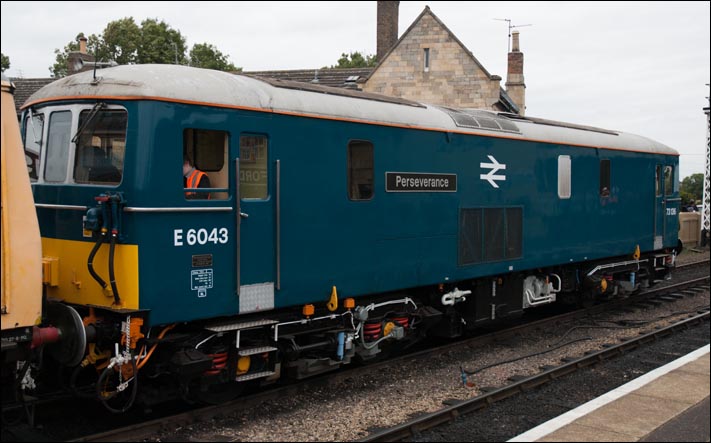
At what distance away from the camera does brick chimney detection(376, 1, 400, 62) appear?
114 feet

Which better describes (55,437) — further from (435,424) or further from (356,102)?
(356,102)

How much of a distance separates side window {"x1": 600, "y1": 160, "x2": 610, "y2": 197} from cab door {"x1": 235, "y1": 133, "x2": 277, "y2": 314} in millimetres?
8430

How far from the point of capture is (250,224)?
742 cm

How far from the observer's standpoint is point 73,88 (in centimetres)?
711

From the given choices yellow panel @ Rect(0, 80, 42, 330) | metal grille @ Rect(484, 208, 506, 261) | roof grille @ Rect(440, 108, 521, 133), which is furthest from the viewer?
metal grille @ Rect(484, 208, 506, 261)

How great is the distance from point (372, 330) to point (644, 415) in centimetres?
356

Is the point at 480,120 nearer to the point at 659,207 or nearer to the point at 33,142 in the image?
the point at 33,142

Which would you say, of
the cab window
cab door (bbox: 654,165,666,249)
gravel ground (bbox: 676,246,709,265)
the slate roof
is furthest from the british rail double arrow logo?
the slate roof

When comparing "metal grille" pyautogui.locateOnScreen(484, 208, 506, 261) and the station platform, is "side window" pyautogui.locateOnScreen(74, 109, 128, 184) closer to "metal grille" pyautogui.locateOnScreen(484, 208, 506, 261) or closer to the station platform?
the station platform

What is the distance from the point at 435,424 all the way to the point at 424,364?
2.62 metres

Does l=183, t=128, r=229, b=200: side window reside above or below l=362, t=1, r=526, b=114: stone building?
below

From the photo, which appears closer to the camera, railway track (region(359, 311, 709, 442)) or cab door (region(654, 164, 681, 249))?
railway track (region(359, 311, 709, 442))

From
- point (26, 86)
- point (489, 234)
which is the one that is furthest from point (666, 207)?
point (26, 86)

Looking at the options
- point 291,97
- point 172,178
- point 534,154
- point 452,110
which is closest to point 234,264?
point 172,178
